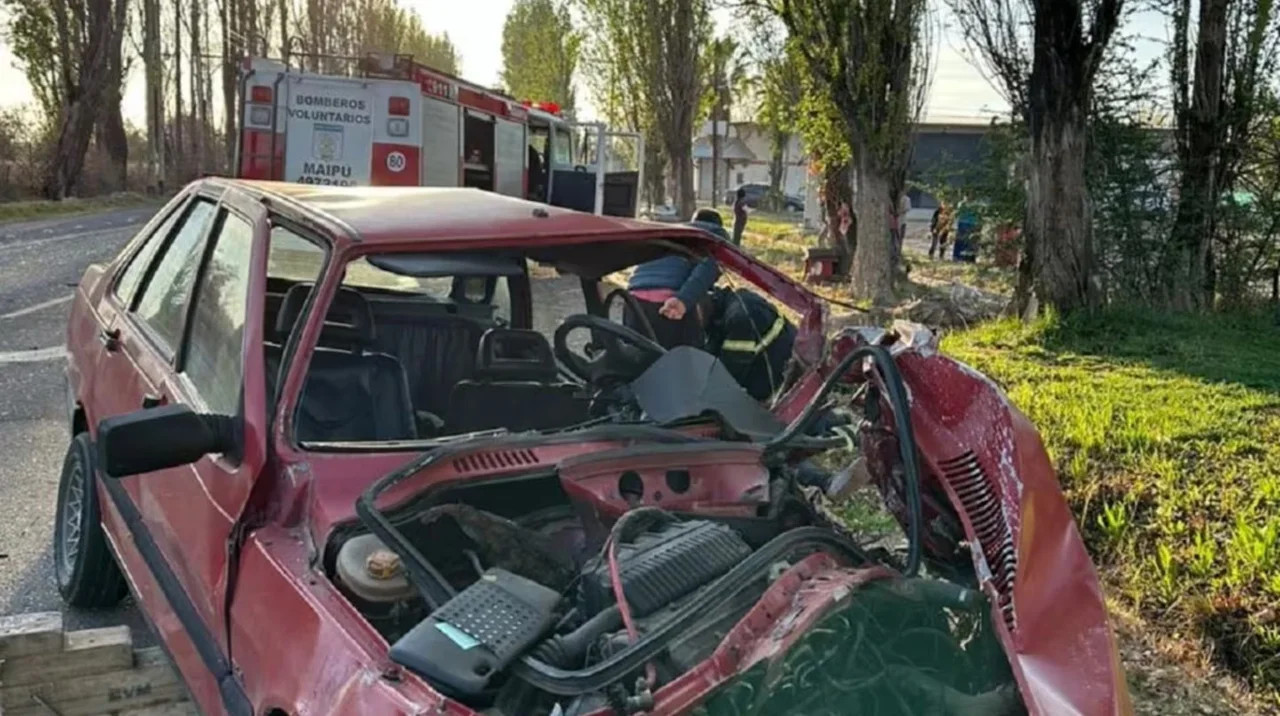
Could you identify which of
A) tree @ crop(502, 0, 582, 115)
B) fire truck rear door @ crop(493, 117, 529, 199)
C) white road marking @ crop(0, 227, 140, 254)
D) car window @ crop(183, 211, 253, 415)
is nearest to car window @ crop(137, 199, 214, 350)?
car window @ crop(183, 211, 253, 415)

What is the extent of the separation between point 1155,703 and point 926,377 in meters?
1.53

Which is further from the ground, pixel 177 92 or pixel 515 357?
pixel 177 92

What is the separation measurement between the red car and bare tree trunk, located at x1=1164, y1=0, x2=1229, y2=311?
8.46 m

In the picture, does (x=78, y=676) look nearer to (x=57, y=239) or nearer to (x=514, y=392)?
(x=514, y=392)

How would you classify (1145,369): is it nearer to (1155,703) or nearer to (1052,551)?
(1155,703)

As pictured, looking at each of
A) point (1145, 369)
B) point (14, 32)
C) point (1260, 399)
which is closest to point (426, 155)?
point (1145, 369)

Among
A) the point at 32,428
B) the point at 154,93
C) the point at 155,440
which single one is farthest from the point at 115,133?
the point at 155,440

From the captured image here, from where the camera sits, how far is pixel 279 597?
2354 mm

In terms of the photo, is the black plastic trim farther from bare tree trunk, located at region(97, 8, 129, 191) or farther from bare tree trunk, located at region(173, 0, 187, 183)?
bare tree trunk, located at region(173, 0, 187, 183)

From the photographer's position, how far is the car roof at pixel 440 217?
9.93 feet

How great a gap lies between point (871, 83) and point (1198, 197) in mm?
3621

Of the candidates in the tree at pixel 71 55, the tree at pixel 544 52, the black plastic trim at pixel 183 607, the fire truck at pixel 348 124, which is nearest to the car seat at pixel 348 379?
the black plastic trim at pixel 183 607

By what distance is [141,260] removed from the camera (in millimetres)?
4105

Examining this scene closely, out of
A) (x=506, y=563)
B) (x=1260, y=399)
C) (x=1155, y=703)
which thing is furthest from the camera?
(x=1260, y=399)
